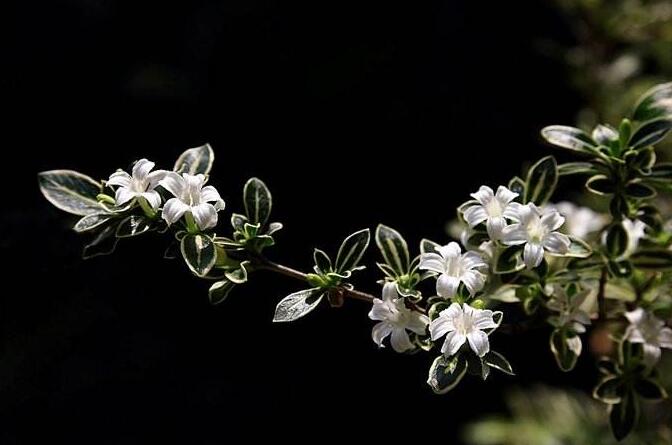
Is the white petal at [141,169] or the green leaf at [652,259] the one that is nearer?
the white petal at [141,169]

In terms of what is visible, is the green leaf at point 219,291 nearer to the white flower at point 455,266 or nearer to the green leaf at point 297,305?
the green leaf at point 297,305

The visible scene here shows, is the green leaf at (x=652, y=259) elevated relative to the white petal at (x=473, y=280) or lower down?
lower down

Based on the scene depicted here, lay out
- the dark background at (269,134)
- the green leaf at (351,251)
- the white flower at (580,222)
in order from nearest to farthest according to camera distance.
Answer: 1. the green leaf at (351,251)
2. the white flower at (580,222)
3. the dark background at (269,134)

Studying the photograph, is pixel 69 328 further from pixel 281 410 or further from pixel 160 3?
pixel 160 3

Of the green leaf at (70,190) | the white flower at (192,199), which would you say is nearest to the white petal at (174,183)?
the white flower at (192,199)

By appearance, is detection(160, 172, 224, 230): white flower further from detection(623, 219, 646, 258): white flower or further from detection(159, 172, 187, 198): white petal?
detection(623, 219, 646, 258): white flower

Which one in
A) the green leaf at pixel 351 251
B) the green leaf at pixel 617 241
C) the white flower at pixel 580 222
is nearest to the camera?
the green leaf at pixel 351 251

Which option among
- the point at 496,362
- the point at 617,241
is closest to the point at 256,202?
the point at 496,362
